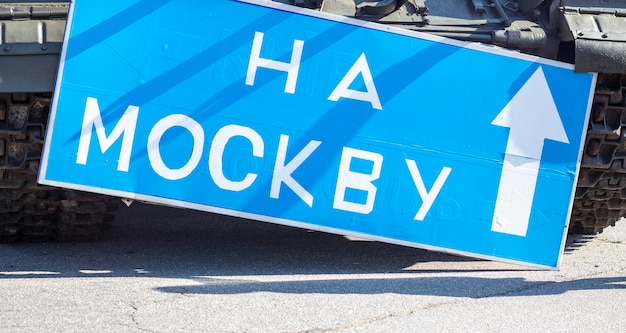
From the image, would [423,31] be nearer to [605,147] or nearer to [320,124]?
[320,124]

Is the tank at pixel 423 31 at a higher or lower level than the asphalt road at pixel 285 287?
higher

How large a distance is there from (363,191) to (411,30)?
0.99 metres

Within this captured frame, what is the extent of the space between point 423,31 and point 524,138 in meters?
0.88

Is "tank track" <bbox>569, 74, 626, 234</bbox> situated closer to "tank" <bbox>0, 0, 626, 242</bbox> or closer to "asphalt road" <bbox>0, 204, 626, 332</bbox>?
"tank" <bbox>0, 0, 626, 242</bbox>

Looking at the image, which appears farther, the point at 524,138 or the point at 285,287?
the point at 524,138

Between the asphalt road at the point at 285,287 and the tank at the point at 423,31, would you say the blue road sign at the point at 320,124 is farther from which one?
the asphalt road at the point at 285,287

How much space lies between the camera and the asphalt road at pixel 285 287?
5.29 m

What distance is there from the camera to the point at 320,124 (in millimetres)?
6441

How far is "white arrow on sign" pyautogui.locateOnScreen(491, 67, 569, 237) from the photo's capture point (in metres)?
6.60

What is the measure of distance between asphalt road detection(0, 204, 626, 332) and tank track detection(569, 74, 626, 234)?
482mm

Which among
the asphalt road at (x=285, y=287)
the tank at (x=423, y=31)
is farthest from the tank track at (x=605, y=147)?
the asphalt road at (x=285, y=287)

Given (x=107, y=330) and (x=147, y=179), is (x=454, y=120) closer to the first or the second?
(x=147, y=179)

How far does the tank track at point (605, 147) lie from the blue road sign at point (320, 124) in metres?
0.18

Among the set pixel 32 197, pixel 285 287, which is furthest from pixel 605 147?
pixel 32 197
